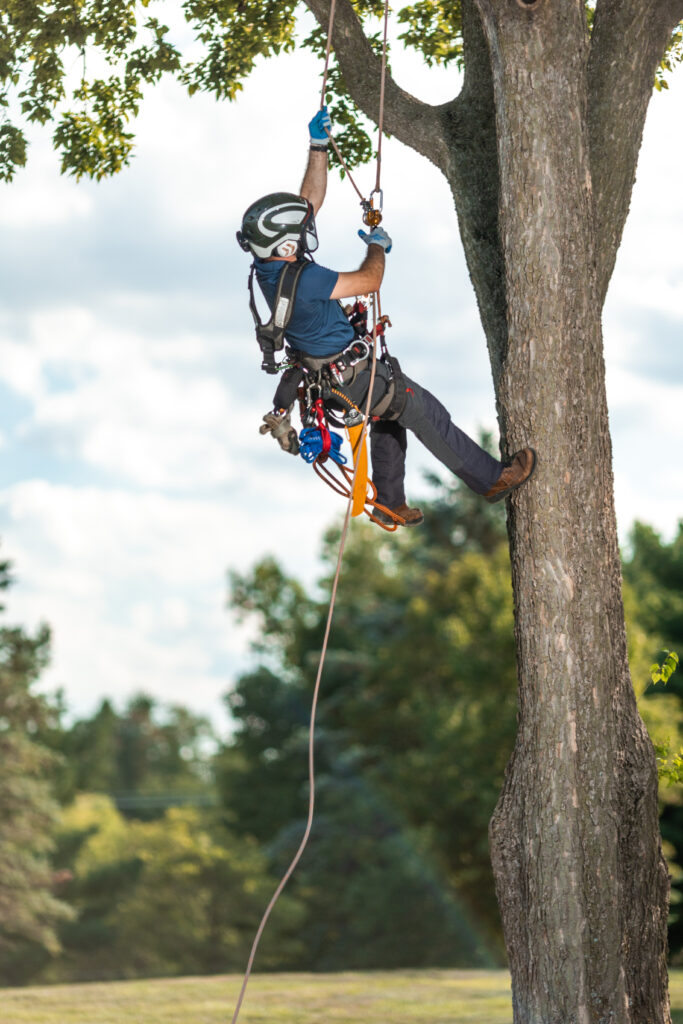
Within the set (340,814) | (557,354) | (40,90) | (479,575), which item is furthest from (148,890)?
(557,354)

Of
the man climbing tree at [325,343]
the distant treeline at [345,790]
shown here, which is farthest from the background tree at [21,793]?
the man climbing tree at [325,343]

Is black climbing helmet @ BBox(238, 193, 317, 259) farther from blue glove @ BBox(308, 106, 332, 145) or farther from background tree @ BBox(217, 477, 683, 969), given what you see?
background tree @ BBox(217, 477, 683, 969)

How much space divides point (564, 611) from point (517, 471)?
0.74m


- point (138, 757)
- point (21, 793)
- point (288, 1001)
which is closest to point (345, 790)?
point (21, 793)

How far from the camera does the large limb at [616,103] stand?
625 cm

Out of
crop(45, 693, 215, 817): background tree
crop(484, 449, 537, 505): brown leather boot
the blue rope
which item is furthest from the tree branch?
crop(45, 693, 215, 817): background tree

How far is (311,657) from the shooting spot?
35594 millimetres

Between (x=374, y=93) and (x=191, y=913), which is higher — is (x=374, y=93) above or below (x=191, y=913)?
above

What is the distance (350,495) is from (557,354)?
4.54ft

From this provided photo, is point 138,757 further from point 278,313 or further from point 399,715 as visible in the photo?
point 278,313

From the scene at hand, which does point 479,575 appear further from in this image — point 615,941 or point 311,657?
point 615,941

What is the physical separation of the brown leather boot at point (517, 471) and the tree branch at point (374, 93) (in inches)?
88.0

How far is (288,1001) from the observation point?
9.02m

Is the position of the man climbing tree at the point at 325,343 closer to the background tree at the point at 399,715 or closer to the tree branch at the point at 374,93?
the tree branch at the point at 374,93
